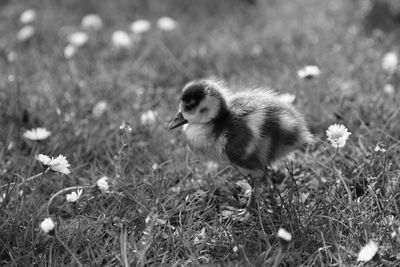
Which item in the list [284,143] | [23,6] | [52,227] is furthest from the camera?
[23,6]

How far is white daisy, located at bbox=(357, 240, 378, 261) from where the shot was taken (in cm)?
257

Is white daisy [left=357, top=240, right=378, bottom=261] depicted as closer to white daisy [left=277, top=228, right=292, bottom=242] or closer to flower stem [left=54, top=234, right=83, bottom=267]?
white daisy [left=277, top=228, right=292, bottom=242]

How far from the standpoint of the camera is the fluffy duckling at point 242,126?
3.04 metres

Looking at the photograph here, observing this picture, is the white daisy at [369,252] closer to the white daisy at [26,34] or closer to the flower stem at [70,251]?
the flower stem at [70,251]

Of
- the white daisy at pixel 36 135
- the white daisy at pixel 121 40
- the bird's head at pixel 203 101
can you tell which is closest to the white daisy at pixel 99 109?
the white daisy at pixel 36 135

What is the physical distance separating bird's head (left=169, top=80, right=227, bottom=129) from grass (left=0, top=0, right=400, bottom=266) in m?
0.45

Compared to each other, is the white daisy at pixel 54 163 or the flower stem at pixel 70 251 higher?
the white daisy at pixel 54 163

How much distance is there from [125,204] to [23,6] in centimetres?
418

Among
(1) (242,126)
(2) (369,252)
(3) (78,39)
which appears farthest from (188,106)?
(3) (78,39)

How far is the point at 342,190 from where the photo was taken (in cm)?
320

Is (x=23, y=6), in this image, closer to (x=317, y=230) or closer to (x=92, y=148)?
(x=92, y=148)

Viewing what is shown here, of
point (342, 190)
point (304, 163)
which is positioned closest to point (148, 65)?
point (304, 163)

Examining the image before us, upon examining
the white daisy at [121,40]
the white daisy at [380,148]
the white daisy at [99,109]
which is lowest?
the white daisy at [99,109]

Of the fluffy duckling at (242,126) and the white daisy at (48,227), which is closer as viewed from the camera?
the white daisy at (48,227)
